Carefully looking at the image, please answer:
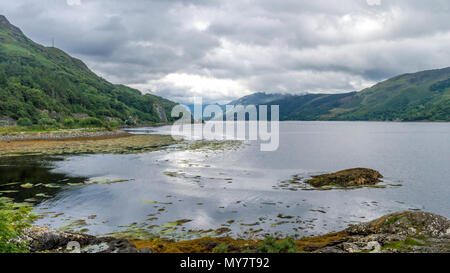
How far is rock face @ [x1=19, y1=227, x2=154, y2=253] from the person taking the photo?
16.0 m

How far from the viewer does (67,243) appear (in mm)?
17188

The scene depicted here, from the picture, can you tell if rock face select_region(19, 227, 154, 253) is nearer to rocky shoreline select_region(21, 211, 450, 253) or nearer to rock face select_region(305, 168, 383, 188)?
rocky shoreline select_region(21, 211, 450, 253)

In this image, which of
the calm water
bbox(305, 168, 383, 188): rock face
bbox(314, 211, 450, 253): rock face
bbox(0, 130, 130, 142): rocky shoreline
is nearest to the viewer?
bbox(314, 211, 450, 253): rock face

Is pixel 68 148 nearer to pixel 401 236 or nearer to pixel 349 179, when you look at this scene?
pixel 349 179

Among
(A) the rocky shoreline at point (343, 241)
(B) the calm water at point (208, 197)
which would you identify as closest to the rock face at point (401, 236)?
(A) the rocky shoreline at point (343, 241)

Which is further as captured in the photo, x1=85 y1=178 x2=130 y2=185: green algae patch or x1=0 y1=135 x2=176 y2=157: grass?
x1=0 y1=135 x2=176 y2=157: grass

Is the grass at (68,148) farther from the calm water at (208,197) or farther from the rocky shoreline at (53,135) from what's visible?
the calm water at (208,197)

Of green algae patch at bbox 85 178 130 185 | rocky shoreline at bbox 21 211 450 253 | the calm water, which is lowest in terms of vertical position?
the calm water

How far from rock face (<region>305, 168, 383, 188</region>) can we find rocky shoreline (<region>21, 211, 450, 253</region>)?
2072 cm

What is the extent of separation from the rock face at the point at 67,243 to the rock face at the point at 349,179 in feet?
106

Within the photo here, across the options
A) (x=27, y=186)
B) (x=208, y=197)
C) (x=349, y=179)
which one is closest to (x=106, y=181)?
(x=27, y=186)

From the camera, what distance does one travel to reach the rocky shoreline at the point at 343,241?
1600 cm

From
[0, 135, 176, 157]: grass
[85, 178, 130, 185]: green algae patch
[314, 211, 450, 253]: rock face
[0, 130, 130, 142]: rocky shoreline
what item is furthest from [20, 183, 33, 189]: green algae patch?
[0, 130, 130, 142]: rocky shoreline

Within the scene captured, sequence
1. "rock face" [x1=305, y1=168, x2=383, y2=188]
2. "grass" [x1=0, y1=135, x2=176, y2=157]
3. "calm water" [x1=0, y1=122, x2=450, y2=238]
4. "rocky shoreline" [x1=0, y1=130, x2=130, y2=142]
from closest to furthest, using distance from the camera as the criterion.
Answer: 1. "calm water" [x1=0, y1=122, x2=450, y2=238]
2. "rock face" [x1=305, y1=168, x2=383, y2=188]
3. "grass" [x1=0, y1=135, x2=176, y2=157]
4. "rocky shoreline" [x1=0, y1=130, x2=130, y2=142]
